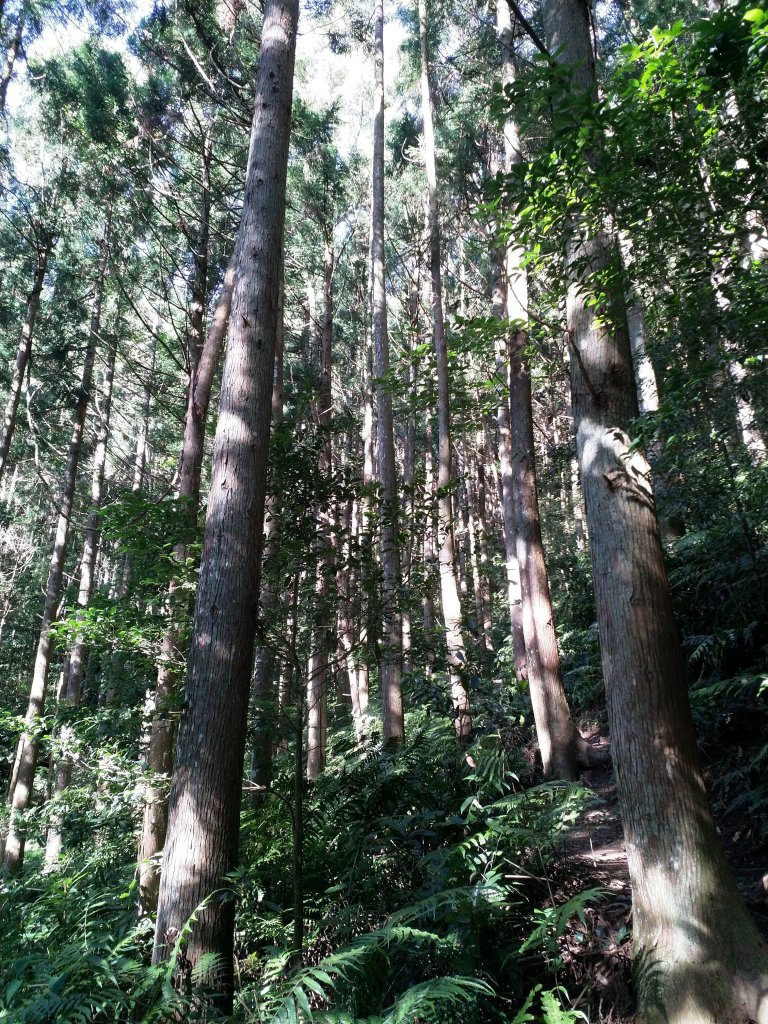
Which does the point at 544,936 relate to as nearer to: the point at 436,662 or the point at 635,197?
Result: the point at 436,662

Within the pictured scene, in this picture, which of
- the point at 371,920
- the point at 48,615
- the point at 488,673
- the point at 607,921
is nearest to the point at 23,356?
the point at 48,615

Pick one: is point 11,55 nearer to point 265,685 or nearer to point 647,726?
point 265,685

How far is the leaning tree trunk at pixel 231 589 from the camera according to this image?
3.46 m

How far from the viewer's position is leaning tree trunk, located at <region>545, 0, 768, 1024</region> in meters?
2.88

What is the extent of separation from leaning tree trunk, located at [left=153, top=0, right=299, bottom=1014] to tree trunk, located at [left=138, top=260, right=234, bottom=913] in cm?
136

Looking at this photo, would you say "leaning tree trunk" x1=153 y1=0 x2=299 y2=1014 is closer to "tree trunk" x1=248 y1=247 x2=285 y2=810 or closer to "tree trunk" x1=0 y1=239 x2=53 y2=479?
"tree trunk" x1=248 y1=247 x2=285 y2=810

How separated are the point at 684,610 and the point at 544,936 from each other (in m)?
4.70

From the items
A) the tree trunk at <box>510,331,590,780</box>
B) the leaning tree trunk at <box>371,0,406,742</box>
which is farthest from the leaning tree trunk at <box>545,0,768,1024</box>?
the tree trunk at <box>510,331,590,780</box>

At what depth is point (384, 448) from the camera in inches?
388

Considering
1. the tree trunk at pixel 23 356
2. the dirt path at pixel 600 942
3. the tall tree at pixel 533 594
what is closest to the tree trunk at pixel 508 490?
the tall tree at pixel 533 594

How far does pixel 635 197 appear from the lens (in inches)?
154

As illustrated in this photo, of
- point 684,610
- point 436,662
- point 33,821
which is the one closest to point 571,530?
point 684,610

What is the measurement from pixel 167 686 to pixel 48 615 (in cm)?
727

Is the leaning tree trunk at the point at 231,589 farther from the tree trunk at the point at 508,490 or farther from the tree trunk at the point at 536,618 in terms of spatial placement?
the tree trunk at the point at 508,490
